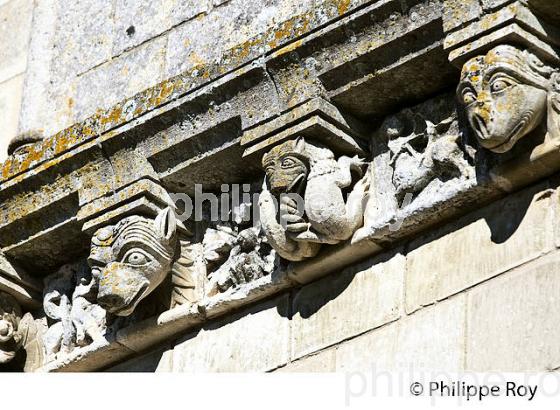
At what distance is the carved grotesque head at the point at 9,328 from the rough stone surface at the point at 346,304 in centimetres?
129

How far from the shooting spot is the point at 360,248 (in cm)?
666

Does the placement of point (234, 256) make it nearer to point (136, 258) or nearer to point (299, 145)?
point (136, 258)

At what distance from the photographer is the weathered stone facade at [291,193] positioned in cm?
628

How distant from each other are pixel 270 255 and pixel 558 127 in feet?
3.91

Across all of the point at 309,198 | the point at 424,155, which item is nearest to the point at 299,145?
the point at 309,198

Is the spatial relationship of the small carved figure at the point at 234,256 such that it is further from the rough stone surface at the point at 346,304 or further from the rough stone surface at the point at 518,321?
the rough stone surface at the point at 518,321

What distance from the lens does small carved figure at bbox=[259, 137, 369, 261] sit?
661cm

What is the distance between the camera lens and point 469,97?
20.6 ft

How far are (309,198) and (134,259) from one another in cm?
75

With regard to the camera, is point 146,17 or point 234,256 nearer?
point 234,256

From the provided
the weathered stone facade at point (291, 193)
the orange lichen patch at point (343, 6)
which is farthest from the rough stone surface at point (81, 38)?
the orange lichen patch at point (343, 6)

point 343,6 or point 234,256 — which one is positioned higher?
point 343,6

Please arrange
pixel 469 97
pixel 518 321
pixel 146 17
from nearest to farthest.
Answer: pixel 518 321 → pixel 469 97 → pixel 146 17

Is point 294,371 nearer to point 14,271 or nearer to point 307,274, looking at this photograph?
point 307,274
